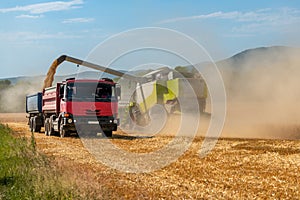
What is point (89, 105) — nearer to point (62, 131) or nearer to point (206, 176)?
point (62, 131)

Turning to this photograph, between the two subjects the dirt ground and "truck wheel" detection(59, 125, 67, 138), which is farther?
"truck wheel" detection(59, 125, 67, 138)

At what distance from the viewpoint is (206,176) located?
42.4 ft

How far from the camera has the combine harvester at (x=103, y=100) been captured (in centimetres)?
2578

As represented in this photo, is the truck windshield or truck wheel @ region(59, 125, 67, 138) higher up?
the truck windshield

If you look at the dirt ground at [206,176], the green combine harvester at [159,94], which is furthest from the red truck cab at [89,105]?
the dirt ground at [206,176]

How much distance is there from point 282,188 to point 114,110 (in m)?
15.6

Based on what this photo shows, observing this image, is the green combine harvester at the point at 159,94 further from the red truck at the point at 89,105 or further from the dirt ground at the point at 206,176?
the dirt ground at the point at 206,176

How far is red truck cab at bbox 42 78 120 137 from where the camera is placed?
25.7 meters

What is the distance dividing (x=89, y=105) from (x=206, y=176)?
13518 mm

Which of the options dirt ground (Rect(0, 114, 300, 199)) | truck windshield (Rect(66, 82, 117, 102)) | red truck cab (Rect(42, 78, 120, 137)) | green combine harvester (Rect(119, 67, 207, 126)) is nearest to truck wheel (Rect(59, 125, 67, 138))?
red truck cab (Rect(42, 78, 120, 137))

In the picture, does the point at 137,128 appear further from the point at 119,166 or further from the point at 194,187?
the point at 194,187

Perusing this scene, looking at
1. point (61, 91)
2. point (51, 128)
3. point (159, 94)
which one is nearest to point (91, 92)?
point (61, 91)

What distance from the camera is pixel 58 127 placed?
27547 mm

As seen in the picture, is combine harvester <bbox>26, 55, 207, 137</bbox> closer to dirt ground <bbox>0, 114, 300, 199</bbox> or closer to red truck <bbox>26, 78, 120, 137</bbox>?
red truck <bbox>26, 78, 120, 137</bbox>
